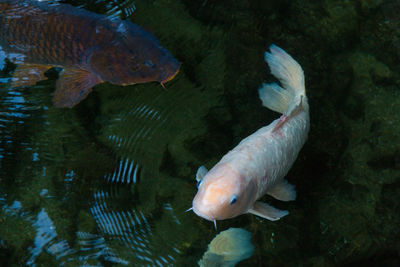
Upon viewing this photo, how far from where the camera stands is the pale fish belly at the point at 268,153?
2.51 meters

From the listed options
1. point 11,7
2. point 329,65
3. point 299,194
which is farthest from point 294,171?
point 11,7

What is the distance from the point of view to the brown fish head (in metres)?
3.35

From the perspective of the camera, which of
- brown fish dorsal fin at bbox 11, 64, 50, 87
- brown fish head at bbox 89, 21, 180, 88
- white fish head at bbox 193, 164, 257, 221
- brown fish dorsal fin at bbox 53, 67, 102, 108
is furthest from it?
brown fish dorsal fin at bbox 11, 64, 50, 87

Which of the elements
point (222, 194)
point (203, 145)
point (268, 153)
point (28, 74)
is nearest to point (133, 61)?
point (203, 145)

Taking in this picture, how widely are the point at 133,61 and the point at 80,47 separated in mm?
519

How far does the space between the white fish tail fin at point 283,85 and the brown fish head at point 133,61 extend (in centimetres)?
84

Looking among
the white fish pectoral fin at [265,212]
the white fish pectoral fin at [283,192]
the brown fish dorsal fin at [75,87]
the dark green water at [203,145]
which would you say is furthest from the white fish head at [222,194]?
the brown fish dorsal fin at [75,87]

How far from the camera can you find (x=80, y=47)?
3447 mm

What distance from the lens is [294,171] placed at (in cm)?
316

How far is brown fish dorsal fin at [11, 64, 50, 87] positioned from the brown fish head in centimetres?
58

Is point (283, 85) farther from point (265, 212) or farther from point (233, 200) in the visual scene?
point (233, 200)

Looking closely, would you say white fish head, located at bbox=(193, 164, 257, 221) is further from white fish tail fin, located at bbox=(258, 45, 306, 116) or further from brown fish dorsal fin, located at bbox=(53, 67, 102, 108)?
brown fish dorsal fin, located at bbox=(53, 67, 102, 108)

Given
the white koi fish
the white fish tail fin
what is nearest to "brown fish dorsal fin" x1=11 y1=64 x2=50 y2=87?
the white koi fish

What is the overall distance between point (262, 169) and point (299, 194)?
70 centimetres
